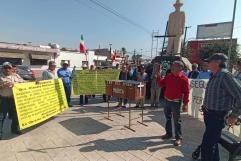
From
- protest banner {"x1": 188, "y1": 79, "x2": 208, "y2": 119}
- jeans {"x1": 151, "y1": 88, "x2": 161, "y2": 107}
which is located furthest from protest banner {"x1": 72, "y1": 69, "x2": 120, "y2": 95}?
protest banner {"x1": 188, "y1": 79, "x2": 208, "y2": 119}

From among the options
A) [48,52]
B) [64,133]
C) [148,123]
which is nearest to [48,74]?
[64,133]

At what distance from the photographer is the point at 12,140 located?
5379 millimetres

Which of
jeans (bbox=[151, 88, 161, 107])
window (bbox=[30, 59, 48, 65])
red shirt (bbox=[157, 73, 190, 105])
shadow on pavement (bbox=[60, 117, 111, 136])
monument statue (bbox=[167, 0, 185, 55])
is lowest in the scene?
shadow on pavement (bbox=[60, 117, 111, 136])

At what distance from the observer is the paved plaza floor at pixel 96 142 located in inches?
183

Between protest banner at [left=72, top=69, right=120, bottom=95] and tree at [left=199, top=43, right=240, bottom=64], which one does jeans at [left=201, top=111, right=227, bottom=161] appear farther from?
tree at [left=199, top=43, right=240, bottom=64]

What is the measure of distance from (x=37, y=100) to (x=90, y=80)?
397 centimetres

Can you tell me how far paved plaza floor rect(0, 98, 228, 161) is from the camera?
15.2 ft

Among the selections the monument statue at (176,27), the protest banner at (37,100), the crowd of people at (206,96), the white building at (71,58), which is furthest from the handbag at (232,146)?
the white building at (71,58)

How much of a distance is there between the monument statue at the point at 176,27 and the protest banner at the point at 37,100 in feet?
21.1

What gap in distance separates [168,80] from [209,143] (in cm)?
186

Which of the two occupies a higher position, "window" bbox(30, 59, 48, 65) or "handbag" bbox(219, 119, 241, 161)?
"window" bbox(30, 59, 48, 65)

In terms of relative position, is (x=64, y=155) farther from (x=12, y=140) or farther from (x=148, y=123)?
(x=148, y=123)

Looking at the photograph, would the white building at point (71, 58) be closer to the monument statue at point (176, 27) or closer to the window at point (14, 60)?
the window at point (14, 60)

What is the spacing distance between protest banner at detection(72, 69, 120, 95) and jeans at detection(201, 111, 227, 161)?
655 centimetres
